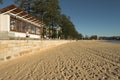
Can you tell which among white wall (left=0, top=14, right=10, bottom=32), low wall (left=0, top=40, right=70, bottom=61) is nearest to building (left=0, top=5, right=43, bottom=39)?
white wall (left=0, top=14, right=10, bottom=32)

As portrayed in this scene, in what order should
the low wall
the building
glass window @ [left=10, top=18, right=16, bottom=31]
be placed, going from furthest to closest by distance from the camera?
glass window @ [left=10, top=18, right=16, bottom=31] → the building → the low wall

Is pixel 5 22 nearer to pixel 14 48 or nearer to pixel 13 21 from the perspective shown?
pixel 13 21

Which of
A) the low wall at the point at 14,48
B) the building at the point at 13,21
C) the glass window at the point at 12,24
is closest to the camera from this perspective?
the low wall at the point at 14,48

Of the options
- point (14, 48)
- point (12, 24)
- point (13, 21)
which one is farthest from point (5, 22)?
point (14, 48)

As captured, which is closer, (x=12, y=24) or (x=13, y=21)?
(x=12, y=24)

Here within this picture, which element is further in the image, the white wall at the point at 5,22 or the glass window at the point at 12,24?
the glass window at the point at 12,24

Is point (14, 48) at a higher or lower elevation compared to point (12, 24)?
lower

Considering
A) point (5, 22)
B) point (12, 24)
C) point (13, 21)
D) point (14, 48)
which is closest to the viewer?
point (14, 48)

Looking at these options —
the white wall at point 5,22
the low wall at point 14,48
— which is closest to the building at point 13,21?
the white wall at point 5,22

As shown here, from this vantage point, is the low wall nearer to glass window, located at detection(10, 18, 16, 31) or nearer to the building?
the building

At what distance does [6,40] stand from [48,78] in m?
5.42

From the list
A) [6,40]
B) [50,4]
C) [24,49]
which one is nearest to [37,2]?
[50,4]

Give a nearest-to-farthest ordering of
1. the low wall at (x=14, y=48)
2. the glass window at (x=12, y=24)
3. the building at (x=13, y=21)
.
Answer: the low wall at (x=14, y=48) < the building at (x=13, y=21) < the glass window at (x=12, y=24)

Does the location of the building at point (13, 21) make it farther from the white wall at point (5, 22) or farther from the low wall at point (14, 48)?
the low wall at point (14, 48)
